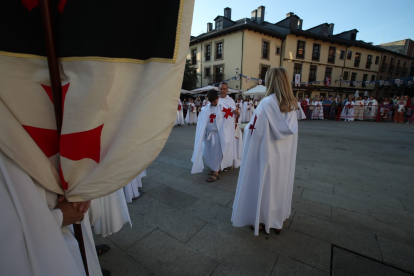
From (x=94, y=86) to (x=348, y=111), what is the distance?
792 inches

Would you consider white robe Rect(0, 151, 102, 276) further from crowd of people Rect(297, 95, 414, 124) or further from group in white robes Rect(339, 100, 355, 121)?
group in white robes Rect(339, 100, 355, 121)

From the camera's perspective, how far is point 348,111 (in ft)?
53.9

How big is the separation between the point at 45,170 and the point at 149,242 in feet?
5.87

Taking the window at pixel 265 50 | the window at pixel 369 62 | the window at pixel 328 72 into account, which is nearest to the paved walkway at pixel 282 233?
the window at pixel 265 50

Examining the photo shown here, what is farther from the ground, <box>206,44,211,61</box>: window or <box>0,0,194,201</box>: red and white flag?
<box>206,44,211,61</box>: window

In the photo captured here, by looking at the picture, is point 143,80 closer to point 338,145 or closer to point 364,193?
point 364,193

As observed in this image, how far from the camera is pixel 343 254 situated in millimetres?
2043

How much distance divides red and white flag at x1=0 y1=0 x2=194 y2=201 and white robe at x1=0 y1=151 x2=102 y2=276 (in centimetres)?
5

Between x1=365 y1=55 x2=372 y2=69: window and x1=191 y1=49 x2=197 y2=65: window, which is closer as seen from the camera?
x1=191 y1=49 x2=197 y2=65: window

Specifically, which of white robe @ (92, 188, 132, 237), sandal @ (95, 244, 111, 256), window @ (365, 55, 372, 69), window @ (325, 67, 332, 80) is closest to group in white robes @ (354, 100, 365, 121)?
window @ (325, 67, 332, 80)

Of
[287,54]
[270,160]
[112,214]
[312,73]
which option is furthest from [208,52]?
[112,214]

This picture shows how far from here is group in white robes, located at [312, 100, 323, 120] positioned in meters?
17.3

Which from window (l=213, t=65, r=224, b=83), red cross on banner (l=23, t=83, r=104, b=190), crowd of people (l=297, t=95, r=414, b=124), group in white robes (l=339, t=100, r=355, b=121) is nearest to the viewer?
red cross on banner (l=23, t=83, r=104, b=190)

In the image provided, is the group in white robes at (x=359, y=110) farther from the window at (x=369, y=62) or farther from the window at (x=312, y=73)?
the window at (x=369, y=62)
